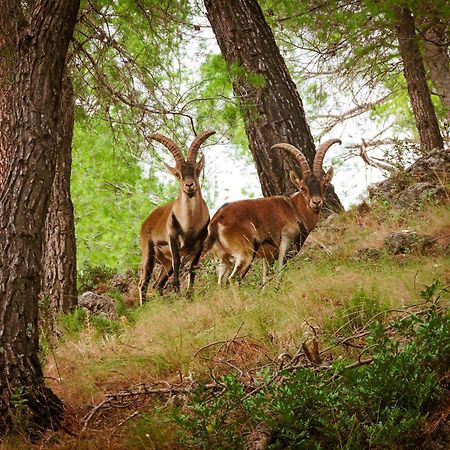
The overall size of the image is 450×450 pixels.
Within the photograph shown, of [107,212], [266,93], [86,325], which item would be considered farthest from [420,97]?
[107,212]

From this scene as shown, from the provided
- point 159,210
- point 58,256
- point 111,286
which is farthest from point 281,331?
point 111,286

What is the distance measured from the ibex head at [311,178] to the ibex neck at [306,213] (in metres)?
0.09

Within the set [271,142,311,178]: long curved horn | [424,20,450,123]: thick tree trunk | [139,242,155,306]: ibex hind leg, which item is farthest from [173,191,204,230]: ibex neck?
[424,20,450,123]: thick tree trunk

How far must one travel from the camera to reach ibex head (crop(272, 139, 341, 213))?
30.2 ft

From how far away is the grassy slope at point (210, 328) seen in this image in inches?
193

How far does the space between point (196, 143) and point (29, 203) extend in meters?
4.65

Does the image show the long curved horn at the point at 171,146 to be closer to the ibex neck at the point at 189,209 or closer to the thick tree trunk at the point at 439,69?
the ibex neck at the point at 189,209

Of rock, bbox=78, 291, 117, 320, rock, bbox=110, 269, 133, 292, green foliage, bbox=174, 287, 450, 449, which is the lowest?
green foliage, bbox=174, 287, 450, 449

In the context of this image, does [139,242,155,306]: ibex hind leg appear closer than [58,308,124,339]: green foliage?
No

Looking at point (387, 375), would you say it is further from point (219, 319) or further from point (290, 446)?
point (219, 319)

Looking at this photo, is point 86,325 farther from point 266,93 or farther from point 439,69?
point 439,69

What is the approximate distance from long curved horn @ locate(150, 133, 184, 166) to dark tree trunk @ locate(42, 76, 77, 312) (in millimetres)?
1287

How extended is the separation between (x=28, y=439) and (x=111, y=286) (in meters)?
8.59

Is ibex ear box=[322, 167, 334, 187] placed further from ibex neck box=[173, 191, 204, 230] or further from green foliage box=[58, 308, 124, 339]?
green foliage box=[58, 308, 124, 339]
